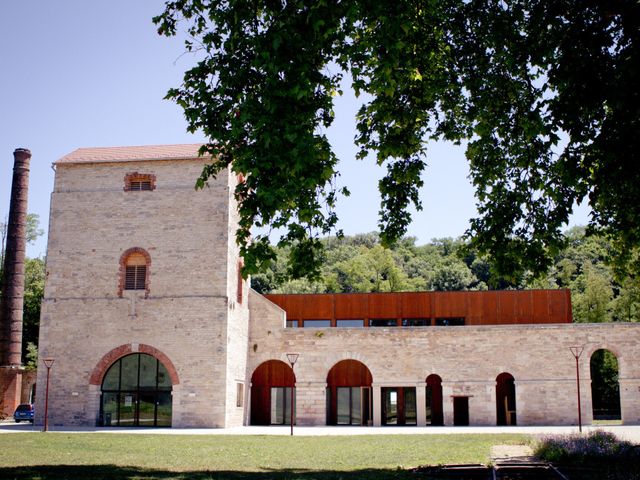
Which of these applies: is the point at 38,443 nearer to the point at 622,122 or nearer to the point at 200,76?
the point at 200,76

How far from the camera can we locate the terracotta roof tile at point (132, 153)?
102ft

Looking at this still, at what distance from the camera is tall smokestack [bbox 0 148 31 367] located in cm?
3781

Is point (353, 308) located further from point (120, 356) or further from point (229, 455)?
point (229, 455)

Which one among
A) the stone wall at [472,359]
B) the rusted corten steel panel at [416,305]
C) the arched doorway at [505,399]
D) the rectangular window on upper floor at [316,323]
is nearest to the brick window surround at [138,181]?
the stone wall at [472,359]

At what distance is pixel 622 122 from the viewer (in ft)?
38.8

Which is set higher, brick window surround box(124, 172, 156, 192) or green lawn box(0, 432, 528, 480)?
brick window surround box(124, 172, 156, 192)

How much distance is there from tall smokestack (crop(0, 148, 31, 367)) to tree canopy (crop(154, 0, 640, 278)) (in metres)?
28.5

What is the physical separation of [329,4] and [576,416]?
26.7m

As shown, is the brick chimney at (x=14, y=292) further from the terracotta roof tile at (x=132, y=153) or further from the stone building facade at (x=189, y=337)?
the stone building facade at (x=189, y=337)

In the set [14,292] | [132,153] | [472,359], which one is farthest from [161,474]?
[14,292]

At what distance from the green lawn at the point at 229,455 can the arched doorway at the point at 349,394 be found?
1169 centimetres

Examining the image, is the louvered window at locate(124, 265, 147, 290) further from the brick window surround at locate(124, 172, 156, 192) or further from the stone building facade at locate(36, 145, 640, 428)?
the brick window surround at locate(124, 172, 156, 192)

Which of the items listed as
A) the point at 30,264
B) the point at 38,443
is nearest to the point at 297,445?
the point at 38,443

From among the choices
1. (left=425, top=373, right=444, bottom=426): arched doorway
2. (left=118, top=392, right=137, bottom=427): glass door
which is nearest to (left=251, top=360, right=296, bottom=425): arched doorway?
(left=118, top=392, right=137, bottom=427): glass door
